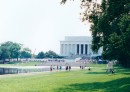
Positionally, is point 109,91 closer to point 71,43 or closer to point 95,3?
point 95,3

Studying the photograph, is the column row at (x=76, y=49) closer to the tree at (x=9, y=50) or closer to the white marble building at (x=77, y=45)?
the white marble building at (x=77, y=45)

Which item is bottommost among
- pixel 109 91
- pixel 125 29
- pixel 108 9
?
pixel 109 91

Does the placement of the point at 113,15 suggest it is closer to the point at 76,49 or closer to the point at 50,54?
the point at 76,49

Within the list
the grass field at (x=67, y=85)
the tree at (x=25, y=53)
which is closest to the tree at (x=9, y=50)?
the tree at (x=25, y=53)

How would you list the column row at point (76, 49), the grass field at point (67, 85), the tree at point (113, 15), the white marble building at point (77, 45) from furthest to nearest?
the column row at point (76, 49) < the white marble building at point (77, 45) < the tree at point (113, 15) < the grass field at point (67, 85)

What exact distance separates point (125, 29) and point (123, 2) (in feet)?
7.87

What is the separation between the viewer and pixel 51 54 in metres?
190

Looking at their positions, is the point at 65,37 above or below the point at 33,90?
above

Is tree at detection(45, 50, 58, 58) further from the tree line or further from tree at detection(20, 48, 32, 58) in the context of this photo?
tree at detection(20, 48, 32, 58)

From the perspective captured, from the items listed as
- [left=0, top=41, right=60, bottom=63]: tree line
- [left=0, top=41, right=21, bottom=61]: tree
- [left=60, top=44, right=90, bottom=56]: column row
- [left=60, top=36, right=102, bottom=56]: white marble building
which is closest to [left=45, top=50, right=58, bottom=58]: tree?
[left=0, top=41, right=60, bottom=63]: tree line

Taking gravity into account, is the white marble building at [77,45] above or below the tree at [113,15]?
above

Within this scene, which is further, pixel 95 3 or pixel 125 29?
pixel 95 3

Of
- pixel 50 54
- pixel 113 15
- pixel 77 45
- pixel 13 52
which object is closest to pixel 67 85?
pixel 113 15

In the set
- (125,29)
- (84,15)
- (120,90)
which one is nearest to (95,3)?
(84,15)
